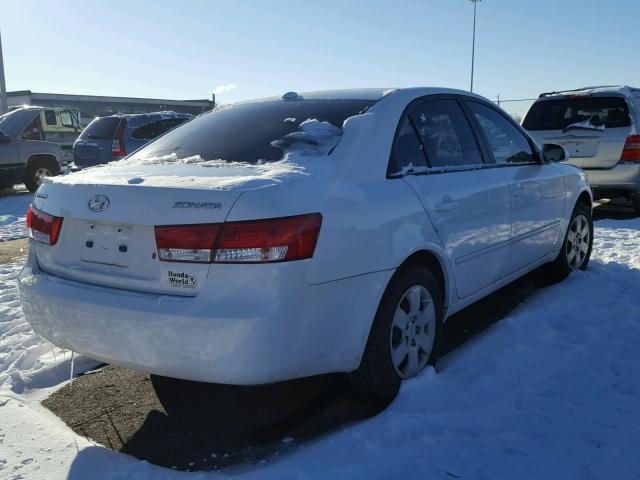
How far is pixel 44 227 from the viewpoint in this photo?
283 centimetres

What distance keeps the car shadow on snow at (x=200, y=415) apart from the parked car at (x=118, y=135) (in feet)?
27.2

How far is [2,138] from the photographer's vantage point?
1136 centimetres

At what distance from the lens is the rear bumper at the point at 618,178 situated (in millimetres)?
7984

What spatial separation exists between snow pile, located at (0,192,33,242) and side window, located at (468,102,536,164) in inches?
204

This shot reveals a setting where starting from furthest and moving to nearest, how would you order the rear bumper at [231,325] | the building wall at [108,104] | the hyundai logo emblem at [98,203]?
1. the building wall at [108,104]
2. the hyundai logo emblem at [98,203]
3. the rear bumper at [231,325]

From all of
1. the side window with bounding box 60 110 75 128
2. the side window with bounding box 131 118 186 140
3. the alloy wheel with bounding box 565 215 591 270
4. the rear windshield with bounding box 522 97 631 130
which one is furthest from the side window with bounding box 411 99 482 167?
the side window with bounding box 60 110 75 128

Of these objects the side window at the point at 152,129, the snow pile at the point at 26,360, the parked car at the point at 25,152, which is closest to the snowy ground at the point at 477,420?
the snow pile at the point at 26,360

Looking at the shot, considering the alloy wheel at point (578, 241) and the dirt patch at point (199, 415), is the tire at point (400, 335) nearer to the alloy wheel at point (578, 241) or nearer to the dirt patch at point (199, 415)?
the dirt patch at point (199, 415)

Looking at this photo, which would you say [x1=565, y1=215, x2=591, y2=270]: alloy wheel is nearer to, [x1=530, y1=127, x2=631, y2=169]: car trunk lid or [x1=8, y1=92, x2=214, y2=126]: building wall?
[x1=530, y1=127, x2=631, y2=169]: car trunk lid

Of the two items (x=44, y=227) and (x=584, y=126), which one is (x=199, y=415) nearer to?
(x=44, y=227)

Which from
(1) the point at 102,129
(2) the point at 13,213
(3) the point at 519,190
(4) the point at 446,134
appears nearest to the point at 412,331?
(4) the point at 446,134

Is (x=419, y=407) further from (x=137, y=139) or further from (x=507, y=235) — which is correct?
(x=137, y=139)

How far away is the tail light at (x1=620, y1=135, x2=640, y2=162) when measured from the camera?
7.88 meters

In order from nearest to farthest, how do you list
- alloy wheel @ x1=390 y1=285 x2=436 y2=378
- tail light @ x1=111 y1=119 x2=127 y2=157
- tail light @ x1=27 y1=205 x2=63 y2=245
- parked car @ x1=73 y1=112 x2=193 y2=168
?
tail light @ x1=27 y1=205 x2=63 y2=245 → alloy wheel @ x1=390 y1=285 x2=436 y2=378 → tail light @ x1=111 y1=119 x2=127 y2=157 → parked car @ x1=73 y1=112 x2=193 y2=168
